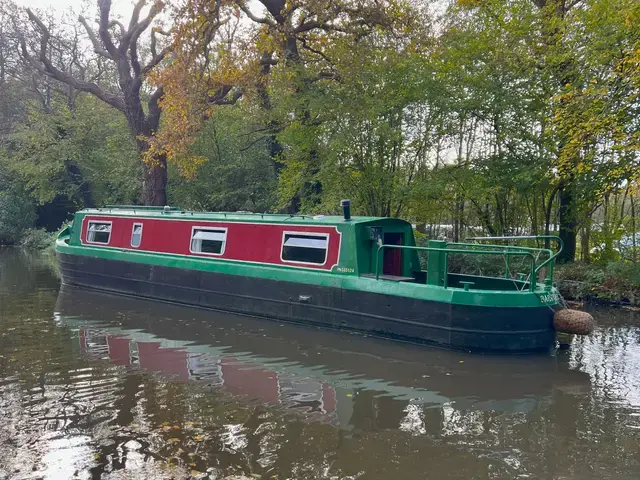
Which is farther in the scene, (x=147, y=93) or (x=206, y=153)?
(x=147, y=93)

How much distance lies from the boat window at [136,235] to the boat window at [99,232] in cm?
90

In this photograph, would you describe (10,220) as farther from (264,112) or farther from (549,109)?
(549,109)

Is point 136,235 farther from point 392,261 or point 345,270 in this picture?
point 392,261

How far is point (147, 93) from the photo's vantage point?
26.7 m

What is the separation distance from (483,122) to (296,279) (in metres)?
6.41

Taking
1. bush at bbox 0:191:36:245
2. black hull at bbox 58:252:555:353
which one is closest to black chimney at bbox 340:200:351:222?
black hull at bbox 58:252:555:353

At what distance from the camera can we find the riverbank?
36.1 ft

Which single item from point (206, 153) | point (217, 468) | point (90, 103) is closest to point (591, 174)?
point (217, 468)

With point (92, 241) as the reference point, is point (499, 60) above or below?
above

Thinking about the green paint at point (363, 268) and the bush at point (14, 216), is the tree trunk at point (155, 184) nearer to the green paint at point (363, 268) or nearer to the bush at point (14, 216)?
the green paint at point (363, 268)

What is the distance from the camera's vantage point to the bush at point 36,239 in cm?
2478

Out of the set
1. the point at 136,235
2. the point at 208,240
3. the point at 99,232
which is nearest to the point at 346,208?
the point at 208,240

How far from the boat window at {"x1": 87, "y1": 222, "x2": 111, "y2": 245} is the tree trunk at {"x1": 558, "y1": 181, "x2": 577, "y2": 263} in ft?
34.1

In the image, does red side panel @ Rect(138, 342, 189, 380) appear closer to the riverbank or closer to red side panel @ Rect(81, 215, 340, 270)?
red side panel @ Rect(81, 215, 340, 270)
